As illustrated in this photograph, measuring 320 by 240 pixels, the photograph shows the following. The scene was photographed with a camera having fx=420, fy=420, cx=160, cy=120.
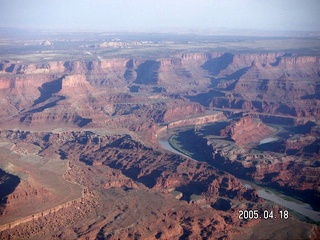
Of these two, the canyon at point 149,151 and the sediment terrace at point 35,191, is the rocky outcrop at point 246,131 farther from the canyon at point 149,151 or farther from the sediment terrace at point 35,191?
the sediment terrace at point 35,191

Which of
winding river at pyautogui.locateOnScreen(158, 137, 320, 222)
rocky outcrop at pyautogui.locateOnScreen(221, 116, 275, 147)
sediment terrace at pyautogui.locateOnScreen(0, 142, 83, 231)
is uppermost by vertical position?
sediment terrace at pyautogui.locateOnScreen(0, 142, 83, 231)

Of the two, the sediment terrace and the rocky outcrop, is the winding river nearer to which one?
the rocky outcrop

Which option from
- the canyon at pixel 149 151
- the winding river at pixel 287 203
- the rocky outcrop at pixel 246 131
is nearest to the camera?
the canyon at pixel 149 151

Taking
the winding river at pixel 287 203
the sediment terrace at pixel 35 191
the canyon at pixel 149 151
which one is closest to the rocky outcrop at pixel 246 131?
the canyon at pixel 149 151

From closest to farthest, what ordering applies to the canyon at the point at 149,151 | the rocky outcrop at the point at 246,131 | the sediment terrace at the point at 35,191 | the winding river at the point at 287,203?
the sediment terrace at the point at 35,191 → the canyon at the point at 149,151 → the winding river at the point at 287,203 → the rocky outcrop at the point at 246,131

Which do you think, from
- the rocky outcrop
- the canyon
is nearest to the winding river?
the canyon

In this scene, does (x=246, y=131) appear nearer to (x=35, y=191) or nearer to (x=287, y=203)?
(x=287, y=203)

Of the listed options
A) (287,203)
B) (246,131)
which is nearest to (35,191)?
(287,203)

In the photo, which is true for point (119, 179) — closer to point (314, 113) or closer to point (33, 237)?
point (33, 237)

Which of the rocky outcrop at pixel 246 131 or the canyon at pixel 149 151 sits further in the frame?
the rocky outcrop at pixel 246 131
